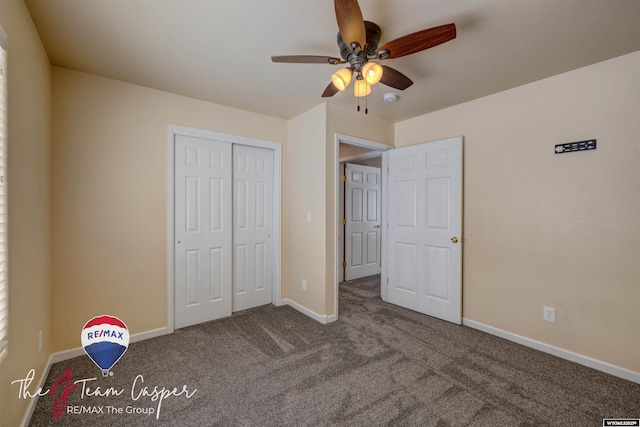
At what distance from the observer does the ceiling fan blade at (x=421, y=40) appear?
144 cm

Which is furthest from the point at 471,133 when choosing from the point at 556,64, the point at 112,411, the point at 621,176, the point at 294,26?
the point at 112,411

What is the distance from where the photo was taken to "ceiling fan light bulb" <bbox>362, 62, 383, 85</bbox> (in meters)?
1.68

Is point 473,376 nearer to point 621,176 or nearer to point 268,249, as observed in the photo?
point 621,176

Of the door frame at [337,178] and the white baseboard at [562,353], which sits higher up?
the door frame at [337,178]

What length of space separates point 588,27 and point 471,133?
1262 mm

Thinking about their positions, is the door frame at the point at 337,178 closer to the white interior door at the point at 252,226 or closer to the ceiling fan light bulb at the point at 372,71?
the white interior door at the point at 252,226

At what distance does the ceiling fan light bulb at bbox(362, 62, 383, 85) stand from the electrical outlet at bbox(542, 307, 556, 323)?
2.47 m

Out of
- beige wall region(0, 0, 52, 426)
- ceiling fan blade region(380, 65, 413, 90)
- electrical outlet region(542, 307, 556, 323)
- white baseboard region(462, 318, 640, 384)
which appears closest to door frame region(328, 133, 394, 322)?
ceiling fan blade region(380, 65, 413, 90)

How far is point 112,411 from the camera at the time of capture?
→ 1750mm

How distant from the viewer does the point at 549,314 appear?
2465 millimetres

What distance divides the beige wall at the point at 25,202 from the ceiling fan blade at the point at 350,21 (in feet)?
5.18

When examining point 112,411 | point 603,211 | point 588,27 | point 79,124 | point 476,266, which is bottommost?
point 112,411

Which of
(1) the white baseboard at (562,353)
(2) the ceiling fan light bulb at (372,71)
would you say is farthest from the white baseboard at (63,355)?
(1) the white baseboard at (562,353)

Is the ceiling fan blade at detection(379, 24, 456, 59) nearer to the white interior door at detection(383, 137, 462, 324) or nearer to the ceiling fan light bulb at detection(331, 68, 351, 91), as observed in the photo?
the ceiling fan light bulb at detection(331, 68, 351, 91)
